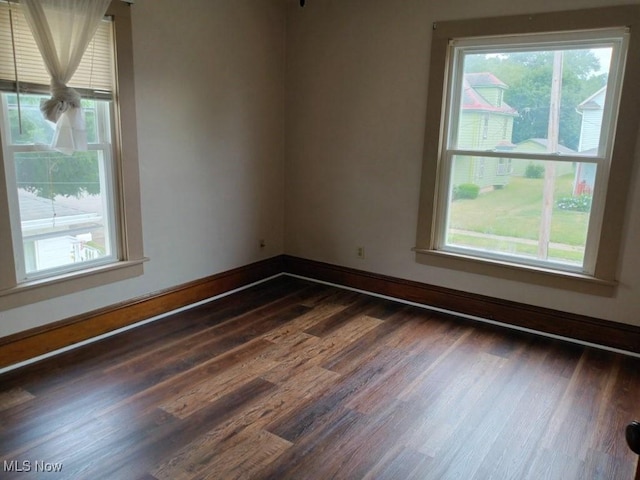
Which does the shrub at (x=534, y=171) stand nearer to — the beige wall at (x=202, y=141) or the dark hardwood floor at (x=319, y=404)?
the dark hardwood floor at (x=319, y=404)

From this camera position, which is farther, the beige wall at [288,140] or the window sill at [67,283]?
the beige wall at [288,140]

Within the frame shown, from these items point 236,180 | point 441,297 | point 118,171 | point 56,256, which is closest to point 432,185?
point 441,297

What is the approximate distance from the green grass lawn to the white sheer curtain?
2765 mm

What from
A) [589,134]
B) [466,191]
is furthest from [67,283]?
[589,134]

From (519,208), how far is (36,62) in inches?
130

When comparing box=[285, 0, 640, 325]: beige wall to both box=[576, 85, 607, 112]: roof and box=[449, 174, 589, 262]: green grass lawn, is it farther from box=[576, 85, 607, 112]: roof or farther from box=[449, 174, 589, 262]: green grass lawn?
box=[576, 85, 607, 112]: roof

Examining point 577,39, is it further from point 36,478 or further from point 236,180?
point 36,478

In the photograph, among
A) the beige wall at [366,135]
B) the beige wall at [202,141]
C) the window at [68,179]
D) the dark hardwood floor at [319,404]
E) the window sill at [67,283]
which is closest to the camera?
the dark hardwood floor at [319,404]

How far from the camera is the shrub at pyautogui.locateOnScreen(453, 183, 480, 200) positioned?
12.7ft

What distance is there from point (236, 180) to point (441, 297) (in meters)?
1.98

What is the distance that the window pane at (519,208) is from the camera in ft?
11.5

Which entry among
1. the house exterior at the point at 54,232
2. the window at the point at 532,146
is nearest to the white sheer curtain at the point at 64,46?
the house exterior at the point at 54,232

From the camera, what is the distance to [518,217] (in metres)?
3.73

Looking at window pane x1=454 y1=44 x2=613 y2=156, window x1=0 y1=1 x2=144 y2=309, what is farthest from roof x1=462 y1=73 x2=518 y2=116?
window x1=0 y1=1 x2=144 y2=309
